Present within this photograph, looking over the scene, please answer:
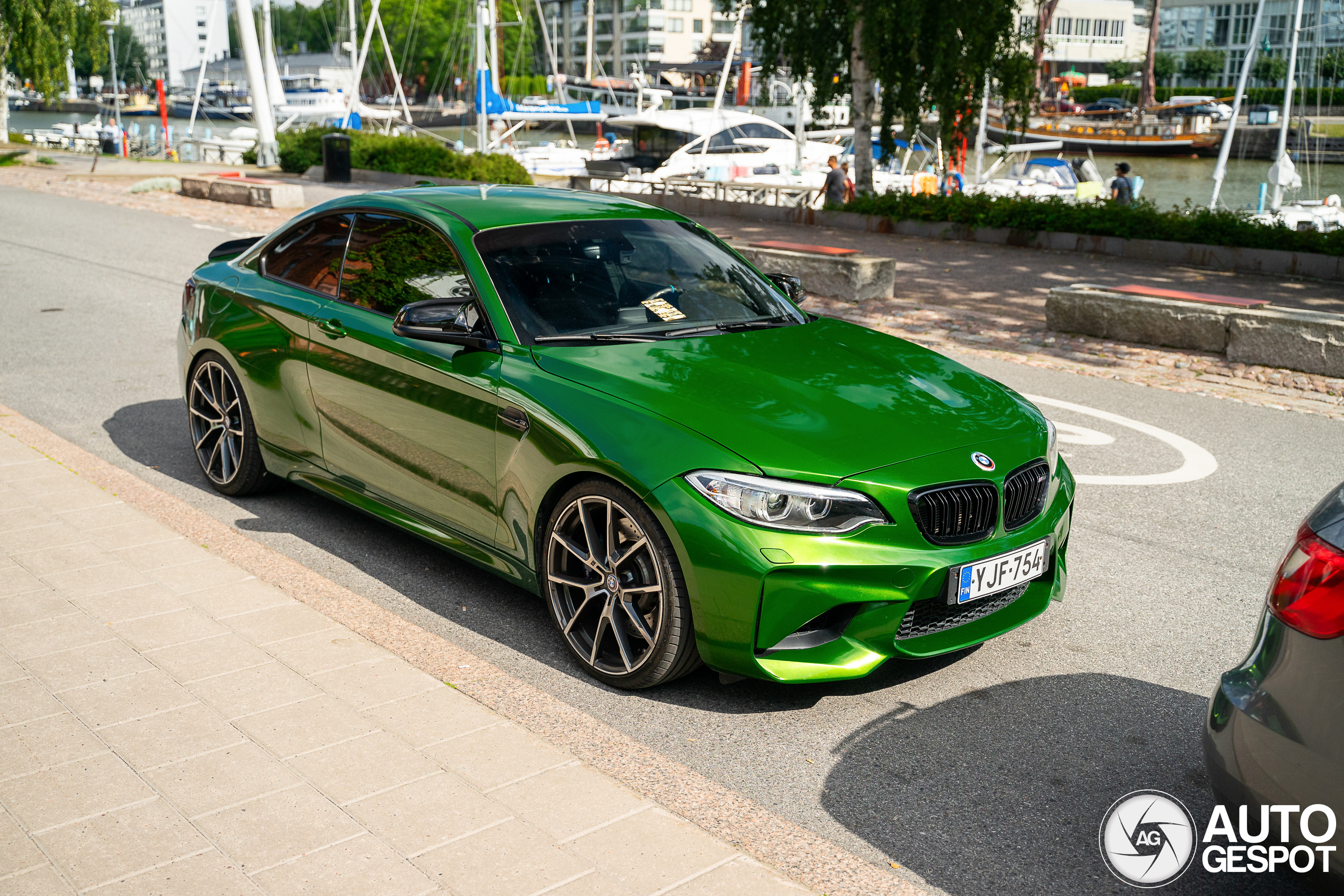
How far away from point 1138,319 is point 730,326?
7.59 m

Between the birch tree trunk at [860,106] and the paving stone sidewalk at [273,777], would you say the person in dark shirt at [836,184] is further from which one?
the paving stone sidewalk at [273,777]

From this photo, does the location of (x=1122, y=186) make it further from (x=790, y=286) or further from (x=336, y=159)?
(x=790, y=286)

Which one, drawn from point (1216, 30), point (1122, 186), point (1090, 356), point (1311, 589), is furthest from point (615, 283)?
point (1216, 30)

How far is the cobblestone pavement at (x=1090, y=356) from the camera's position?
9.55 metres

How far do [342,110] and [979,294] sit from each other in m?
72.0

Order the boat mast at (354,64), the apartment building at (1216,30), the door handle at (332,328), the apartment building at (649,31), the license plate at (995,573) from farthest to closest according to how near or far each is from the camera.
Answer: the apartment building at (649,31) → the apartment building at (1216,30) → the boat mast at (354,64) → the door handle at (332,328) → the license plate at (995,573)

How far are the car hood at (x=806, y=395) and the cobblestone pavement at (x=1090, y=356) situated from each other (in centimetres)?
562

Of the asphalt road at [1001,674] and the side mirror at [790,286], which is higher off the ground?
the side mirror at [790,286]

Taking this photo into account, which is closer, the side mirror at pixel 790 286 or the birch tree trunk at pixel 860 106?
the side mirror at pixel 790 286

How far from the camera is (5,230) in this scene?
64.6 feet

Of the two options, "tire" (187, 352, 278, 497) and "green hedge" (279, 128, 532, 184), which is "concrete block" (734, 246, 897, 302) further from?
"green hedge" (279, 128, 532, 184)

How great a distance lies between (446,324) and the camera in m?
4.67

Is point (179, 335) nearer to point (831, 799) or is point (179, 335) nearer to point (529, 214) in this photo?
point (529, 214)

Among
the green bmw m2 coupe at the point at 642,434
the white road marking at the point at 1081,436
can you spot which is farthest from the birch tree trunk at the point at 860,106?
the green bmw m2 coupe at the point at 642,434
